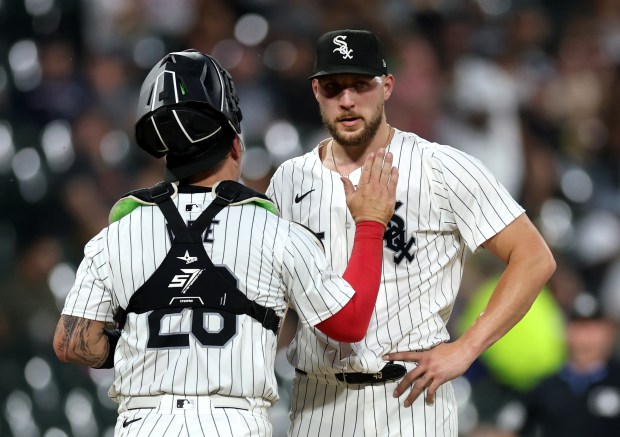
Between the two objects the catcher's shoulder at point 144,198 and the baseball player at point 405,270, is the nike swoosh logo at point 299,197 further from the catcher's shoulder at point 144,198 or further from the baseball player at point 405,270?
the catcher's shoulder at point 144,198

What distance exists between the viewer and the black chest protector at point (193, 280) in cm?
237

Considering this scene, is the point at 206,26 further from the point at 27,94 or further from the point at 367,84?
the point at 367,84

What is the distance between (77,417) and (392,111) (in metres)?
2.84

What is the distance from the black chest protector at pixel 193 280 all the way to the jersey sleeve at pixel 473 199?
2.95 ft

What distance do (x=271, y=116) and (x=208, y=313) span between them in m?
3.97

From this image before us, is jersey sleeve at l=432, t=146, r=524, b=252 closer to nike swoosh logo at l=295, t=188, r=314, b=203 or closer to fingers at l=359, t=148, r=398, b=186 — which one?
fingers at l=359, t=148, r=398, b=186

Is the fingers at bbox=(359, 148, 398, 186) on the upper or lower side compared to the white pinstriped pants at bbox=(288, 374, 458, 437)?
upper

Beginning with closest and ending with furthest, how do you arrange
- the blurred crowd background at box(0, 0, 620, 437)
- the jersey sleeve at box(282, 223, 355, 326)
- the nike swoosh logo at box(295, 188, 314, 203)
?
the jersey sleeve at box(282, 223, 355, 326), the nike swoosh logo at box(295, 188, 314, 203), the blurred crowd background at box(0, 0, 620, 437)

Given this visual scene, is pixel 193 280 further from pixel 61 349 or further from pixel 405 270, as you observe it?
pixel 405 270

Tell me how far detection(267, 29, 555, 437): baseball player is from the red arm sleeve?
45cm

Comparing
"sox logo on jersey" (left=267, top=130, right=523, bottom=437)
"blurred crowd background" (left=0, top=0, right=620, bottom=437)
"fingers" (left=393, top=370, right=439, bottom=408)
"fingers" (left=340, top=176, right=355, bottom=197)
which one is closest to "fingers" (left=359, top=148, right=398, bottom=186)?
"fingers" (left=340, top=176, right=355, bottom=197)

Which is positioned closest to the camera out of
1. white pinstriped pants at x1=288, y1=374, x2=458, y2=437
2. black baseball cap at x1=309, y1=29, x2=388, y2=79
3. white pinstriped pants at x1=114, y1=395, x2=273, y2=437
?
white pinstriped pants at x1=114, y1=395, x2=273, y2=437

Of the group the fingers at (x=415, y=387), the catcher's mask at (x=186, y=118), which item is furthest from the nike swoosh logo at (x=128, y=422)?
the fingers at (x=415, y=387)

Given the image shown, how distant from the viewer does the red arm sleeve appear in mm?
2480
